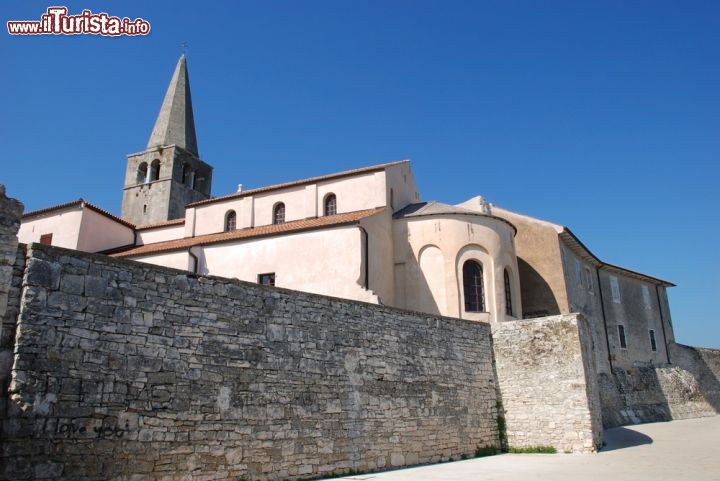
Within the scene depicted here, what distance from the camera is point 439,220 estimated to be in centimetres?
2320

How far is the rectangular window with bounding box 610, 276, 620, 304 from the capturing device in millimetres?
33062

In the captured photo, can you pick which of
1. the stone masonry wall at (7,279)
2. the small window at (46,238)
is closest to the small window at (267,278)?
the small window at (46,238)

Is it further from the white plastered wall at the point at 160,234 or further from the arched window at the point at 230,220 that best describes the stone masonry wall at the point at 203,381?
the white plastered wall at the point at 160,234

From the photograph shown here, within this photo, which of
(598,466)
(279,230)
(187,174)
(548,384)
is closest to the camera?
(598,466)

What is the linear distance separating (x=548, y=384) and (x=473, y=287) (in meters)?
7.24

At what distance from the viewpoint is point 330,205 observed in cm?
2595

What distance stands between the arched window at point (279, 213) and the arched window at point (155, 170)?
18.8m

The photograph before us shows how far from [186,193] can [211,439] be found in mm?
34507

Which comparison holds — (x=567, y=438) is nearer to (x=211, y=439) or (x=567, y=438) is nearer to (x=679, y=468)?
(x=679, y=468)

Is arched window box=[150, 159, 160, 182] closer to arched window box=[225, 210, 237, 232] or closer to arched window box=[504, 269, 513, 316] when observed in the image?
arched window box=[225, 210, 237, 232]

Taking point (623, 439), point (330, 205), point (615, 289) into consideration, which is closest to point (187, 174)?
point (330, 205)

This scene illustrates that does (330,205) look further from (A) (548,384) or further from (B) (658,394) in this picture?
(B) (658,394)

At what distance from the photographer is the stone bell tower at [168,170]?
39844 mm

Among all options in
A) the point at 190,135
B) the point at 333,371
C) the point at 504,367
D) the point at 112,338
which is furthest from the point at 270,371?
the point at 190,135
